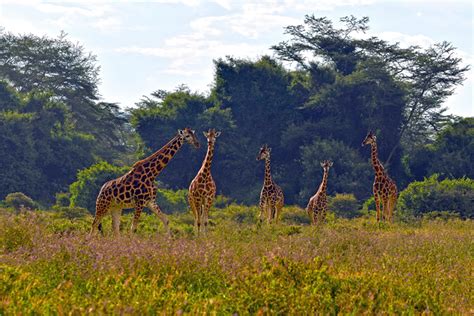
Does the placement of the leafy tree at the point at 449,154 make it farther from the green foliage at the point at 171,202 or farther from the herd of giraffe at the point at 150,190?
the herd of giraffe at the point at 150,190

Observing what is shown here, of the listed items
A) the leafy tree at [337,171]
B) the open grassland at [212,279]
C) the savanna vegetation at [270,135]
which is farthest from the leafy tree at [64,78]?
the open grassland at [212,279]

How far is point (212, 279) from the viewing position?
1091cm

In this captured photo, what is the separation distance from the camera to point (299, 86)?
1877 inches

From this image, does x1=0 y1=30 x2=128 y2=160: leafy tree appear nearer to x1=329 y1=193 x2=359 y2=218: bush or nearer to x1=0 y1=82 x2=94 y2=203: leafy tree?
x1=0 y1=82 x2=94 y2=203: leafy tree

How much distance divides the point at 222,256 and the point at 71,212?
648 inches

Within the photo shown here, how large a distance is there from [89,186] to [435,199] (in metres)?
13.4

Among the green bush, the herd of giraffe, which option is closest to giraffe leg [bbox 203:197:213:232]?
the herd of giraffe

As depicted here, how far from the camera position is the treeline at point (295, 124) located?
137 ft

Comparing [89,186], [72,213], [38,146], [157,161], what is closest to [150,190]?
[157,161]

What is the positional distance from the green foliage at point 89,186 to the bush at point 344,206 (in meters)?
9.02

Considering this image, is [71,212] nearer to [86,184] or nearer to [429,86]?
[86,184]

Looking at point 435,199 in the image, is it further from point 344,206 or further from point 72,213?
point 72,213

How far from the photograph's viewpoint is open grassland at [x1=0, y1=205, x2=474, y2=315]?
872 centimetres

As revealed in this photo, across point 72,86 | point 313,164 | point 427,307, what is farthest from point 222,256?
point 72,86
